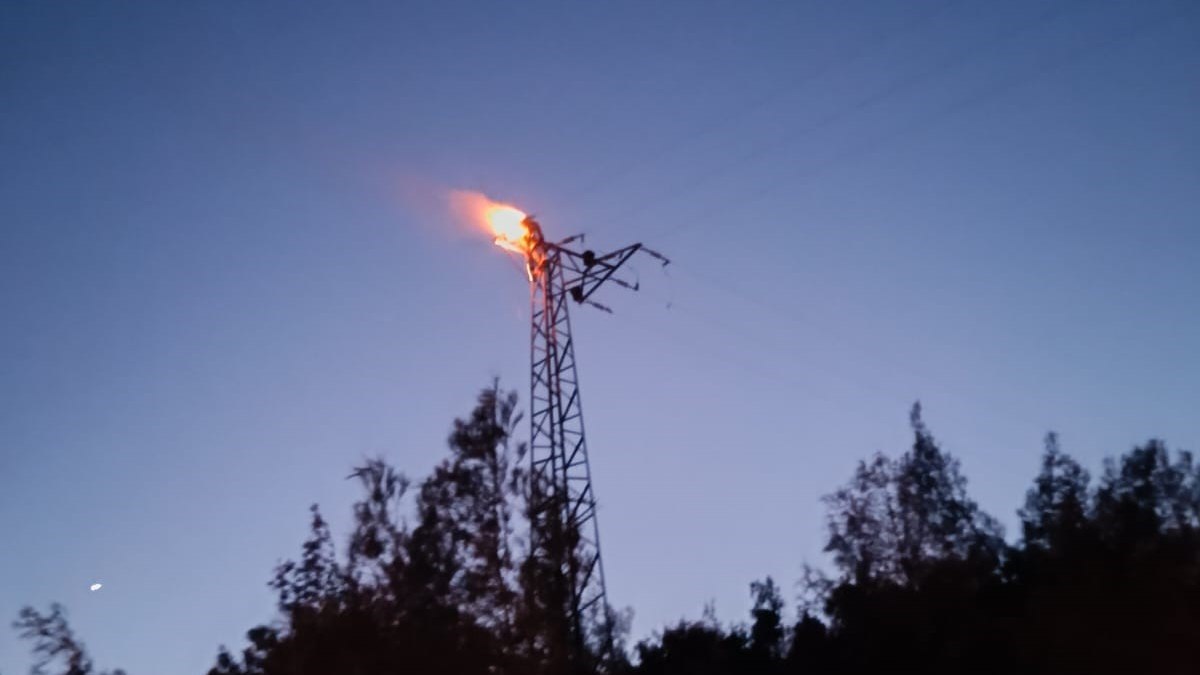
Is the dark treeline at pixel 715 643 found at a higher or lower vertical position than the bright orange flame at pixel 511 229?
lower

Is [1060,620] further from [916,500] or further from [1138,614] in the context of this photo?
[916,500]

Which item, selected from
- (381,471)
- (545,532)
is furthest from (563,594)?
(381,471)

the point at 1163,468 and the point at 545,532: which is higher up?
the point at 1163,468

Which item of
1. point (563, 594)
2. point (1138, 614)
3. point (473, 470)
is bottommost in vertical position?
point (1138, 614)

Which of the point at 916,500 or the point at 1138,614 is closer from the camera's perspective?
the point at 1138,614

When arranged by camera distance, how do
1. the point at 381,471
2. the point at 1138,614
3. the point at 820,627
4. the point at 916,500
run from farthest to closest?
the point at 916,500, the point at 820,627, the point at 381,471, the point at 1138,614

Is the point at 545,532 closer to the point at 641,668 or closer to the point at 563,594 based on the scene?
the point at 563,594

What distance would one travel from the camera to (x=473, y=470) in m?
30.2

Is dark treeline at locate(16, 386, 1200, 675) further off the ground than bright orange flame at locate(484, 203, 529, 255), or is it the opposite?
bright orange flame at locate(484, 203, 529, 255)

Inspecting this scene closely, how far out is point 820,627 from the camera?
113 ft

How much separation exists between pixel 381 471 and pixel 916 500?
863 inches

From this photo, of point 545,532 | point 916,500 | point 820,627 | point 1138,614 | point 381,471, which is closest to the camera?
point 1138,614

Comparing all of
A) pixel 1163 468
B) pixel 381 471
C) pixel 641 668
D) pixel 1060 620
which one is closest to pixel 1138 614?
pixel 1060 620

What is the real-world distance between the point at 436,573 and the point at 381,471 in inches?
128
